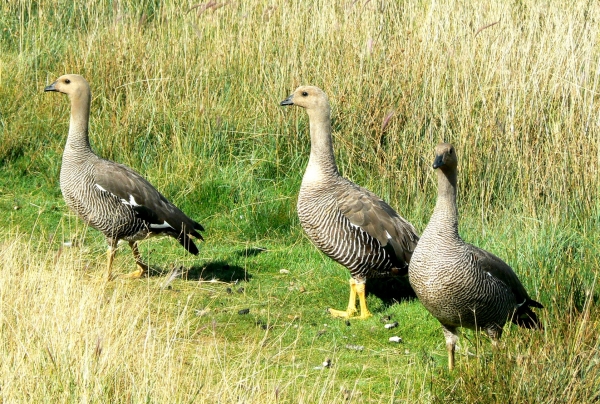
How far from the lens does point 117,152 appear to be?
368 inches

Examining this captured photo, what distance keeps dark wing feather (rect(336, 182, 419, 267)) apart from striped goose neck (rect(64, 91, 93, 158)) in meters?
2.18

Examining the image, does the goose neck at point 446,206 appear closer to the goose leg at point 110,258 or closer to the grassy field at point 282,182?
the grassy field at point 282,182

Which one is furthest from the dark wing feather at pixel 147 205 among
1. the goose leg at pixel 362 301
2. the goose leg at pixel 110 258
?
the goose leg at pixel 362 301

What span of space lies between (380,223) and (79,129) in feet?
8.72

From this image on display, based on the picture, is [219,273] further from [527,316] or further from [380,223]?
[527,316]

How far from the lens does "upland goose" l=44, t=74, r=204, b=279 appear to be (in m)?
7.47

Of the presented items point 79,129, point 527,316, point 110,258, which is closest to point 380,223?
point 527,316

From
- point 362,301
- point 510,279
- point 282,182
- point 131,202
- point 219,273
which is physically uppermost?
point 510,279

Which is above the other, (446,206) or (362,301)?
(446,206)

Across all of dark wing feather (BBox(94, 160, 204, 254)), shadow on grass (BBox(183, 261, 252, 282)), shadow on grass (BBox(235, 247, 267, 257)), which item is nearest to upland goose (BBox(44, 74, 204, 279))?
dark wing feather (BBox(94, 160, 204, 254))

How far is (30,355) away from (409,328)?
2845 mm

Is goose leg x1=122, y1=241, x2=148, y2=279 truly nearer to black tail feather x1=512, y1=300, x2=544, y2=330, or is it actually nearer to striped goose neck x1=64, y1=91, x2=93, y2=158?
striped goose neck x1=64, y1=91, x2=93, y2=158

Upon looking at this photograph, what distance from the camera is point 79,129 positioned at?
25.7ft

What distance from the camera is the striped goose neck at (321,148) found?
7.23 meters
